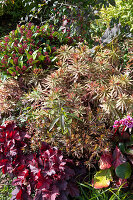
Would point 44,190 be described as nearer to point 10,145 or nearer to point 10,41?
point 10,145

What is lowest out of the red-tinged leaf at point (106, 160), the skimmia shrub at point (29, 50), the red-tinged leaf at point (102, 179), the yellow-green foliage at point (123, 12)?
the red-tinged leaf at point (102, 179)

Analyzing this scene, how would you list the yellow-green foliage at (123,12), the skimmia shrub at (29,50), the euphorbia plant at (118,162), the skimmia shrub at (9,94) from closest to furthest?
the euphorbia plant at (118,162) < the skimmia shrub at (9,94) < the skimmia shrub at (29,50) < the yellow-green foliage at (123,12)

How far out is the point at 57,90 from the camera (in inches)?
88.7

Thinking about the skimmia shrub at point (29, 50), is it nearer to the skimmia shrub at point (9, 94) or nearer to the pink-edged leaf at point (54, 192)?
the skimmia shrub at point (9, 94)

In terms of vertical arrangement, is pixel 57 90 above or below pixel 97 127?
above

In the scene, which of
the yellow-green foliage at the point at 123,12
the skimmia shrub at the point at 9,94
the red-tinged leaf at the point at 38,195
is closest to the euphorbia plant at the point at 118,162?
the red-tinged leaf at the point at 38,195

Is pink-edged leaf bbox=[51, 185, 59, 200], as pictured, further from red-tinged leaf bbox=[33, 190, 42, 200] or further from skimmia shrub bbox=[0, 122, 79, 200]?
red-tinged leaf bbox=[33, 190, 42, 200]

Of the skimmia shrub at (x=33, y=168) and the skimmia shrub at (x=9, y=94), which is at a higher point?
the skimmia shrub at (x=9, y=94)

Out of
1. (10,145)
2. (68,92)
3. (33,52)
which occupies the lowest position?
(10,145)

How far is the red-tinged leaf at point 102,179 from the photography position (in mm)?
2171

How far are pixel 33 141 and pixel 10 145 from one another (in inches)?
13.3

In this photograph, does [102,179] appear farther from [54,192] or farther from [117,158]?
[54,192]

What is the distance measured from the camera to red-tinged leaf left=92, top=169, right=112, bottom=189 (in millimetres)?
2171

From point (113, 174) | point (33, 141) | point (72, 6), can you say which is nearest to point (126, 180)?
point (113, 174)
